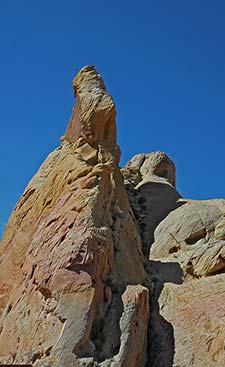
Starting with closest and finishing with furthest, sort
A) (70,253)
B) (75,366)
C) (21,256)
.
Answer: (75,366), (70,253), (21,256)

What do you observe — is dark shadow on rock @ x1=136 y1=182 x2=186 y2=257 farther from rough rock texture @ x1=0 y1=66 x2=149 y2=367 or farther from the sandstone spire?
the sandstone spire

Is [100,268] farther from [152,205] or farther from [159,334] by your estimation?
[152,205]

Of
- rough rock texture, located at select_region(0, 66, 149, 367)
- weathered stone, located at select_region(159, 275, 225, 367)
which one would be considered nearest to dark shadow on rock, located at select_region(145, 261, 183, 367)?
weathered stone, located at select_region(159, 275, 225, 367)

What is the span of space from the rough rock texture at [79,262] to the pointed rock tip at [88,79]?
0.52 ft

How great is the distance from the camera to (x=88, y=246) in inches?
1197

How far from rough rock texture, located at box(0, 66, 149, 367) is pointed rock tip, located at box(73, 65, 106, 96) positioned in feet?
0.52

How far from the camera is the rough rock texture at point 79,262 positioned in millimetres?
27828

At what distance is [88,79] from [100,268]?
18354 millimetres

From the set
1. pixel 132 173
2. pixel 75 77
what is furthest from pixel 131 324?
pixel 132 173

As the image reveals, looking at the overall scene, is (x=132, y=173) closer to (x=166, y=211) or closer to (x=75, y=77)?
(x=166, y=211)

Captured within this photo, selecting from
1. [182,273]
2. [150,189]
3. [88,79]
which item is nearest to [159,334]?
[182,273]

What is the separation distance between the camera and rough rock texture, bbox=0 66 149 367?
27828mm

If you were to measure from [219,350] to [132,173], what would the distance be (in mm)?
27959

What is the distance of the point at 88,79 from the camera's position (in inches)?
1711
